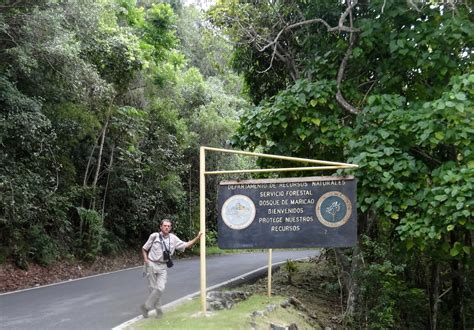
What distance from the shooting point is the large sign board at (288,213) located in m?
7.20

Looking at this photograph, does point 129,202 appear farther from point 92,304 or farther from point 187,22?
point 187,22

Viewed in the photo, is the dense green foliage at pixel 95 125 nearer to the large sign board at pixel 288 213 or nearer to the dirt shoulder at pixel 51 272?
the dirt shoulder at pixel 51 272

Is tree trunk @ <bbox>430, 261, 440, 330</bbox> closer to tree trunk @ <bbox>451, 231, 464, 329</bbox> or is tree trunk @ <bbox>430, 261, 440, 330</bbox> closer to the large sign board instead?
tree trunk @ <bbox>451, 231, 464, 329</bbox>

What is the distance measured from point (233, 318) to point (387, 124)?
406 cm

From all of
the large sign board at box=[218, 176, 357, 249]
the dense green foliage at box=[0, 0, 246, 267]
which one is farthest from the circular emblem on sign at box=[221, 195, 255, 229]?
the dense green foliage at box=[0, 0, 246, 267]

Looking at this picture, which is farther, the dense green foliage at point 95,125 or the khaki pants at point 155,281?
the dense green foliage at point 95,125

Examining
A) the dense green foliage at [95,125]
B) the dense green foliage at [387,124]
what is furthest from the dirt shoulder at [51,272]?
the dense green foliage at [387,124]

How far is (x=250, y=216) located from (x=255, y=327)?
1.62 metres

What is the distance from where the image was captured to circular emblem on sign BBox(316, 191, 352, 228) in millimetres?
7195

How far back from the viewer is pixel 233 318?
7.10 m

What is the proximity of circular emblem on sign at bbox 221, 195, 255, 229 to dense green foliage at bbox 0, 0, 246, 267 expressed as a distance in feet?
22.1

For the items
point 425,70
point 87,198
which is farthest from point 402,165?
point 87,198

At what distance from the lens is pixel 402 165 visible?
25.9 ft

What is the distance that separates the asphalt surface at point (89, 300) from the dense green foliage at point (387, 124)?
4.01 meters
